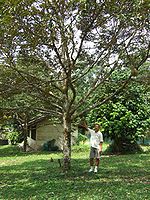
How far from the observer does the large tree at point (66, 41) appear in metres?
7.74

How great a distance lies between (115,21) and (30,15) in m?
2.46

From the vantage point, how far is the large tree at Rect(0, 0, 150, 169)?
7742mm

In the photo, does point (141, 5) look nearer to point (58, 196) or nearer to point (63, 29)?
point (63, 29)

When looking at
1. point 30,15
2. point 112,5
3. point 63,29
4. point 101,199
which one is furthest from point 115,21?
point 101,199

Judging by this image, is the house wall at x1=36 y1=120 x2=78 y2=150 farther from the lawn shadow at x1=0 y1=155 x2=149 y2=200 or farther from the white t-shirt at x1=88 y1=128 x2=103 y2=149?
the white t-shirt at x1=88 y1=128 x2=103 y2=149

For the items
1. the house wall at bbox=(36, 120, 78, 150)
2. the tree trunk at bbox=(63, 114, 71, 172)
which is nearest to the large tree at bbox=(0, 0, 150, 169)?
the tree trunk at bbox=(63, 114, 71, 172)

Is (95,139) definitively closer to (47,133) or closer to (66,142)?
(66,142)

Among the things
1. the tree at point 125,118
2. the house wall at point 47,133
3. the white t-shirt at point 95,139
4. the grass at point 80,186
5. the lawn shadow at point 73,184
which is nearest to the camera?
the grass at point 80,186

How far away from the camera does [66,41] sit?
8.66 m

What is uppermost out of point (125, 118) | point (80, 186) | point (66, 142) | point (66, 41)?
point (66, 41)

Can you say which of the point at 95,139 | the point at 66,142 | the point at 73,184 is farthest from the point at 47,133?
the point at 73,184

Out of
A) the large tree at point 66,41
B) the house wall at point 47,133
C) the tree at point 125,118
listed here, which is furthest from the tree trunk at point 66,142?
the house wall at point 47,133

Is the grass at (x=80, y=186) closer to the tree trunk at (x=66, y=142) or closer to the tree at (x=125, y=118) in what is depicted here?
the tree trunk at (x=66, y=142)

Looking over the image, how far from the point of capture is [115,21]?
8.83 metres
